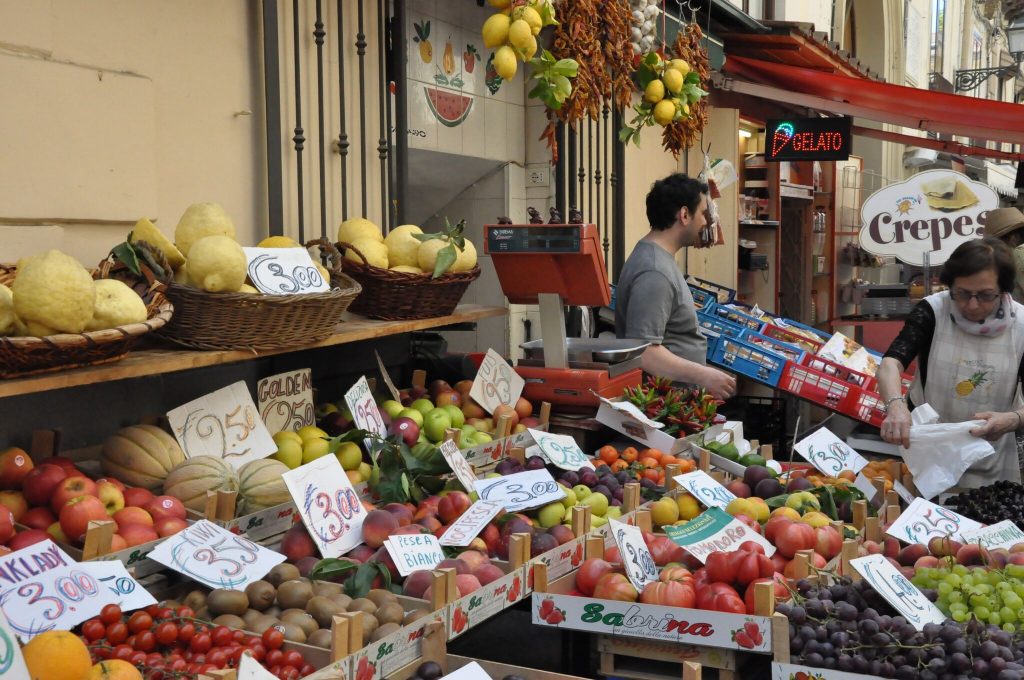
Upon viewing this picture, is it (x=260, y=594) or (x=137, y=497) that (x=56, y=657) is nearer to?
(x=260, y=594)

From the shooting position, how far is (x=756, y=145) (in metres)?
10.5

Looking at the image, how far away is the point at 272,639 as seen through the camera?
2105mm

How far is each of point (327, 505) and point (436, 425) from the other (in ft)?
3.35

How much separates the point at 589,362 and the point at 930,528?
1.65 meters

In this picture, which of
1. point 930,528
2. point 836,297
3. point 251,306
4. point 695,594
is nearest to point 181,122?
point 251,306

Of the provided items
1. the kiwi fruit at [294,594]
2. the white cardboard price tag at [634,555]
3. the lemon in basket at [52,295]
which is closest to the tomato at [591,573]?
the white cardboard price tag at [634,555]

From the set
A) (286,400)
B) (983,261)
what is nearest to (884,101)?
(983,261)

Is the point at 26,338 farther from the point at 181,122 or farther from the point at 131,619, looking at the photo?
the point at 181,122

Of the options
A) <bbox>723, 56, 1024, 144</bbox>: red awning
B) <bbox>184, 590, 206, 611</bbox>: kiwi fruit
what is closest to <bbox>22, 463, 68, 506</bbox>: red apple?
<bbox>184, 590, 206, 611</bbox>: kiwi fruit

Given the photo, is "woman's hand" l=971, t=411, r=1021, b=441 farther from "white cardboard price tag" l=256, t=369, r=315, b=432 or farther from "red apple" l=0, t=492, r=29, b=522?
"red apple" l=0, t=492, r=29, b=522

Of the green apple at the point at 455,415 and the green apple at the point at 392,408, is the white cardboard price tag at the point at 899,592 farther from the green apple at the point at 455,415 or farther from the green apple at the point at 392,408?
the green apple at the point at 392,408

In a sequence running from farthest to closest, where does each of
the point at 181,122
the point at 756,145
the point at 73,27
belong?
the point at 756,145 < the point at 181,122 < the point at 73,27

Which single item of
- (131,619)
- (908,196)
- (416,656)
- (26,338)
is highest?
(908,196)

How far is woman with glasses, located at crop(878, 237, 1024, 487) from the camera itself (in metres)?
3.62
